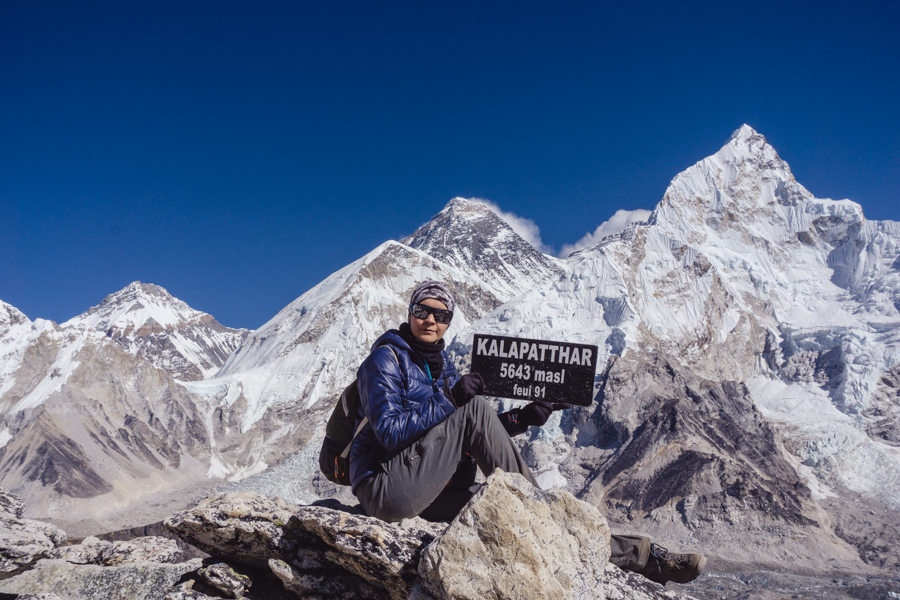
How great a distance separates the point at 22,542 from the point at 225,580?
9.18 feet

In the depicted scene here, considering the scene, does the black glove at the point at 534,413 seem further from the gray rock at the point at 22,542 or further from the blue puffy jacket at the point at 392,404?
the gray rock at the point at 22,542

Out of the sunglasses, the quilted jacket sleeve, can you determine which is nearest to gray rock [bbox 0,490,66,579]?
the quilted jacket sleeve

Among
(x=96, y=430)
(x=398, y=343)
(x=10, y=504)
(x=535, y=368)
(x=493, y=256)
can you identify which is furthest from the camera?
(x=493, y=256)

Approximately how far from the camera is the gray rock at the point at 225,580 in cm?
434

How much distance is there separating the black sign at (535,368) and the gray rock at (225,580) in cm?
259

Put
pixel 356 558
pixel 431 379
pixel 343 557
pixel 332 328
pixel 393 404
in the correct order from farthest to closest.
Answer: pixel 332 328, pixel 431 379, pixel 393 404, pixel 343 557, pixel 356 558

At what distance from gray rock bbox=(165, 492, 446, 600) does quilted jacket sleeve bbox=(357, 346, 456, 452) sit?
612 millimetres

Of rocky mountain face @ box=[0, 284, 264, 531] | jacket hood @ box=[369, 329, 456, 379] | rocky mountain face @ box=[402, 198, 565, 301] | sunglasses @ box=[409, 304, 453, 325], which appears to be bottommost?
rocky mountain face @ box=[0, 284, 264, 531]

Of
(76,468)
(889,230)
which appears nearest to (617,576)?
(76,468)

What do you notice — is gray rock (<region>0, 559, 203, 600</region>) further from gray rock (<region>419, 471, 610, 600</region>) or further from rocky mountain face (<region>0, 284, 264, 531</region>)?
rocky mountain face (<region>0, 284, 264, 531</region>)

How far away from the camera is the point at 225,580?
14.3 feet

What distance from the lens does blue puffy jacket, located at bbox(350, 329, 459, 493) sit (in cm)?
420

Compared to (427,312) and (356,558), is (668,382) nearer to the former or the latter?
(427,312)

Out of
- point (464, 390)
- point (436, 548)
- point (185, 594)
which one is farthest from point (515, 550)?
point (185, 594)
